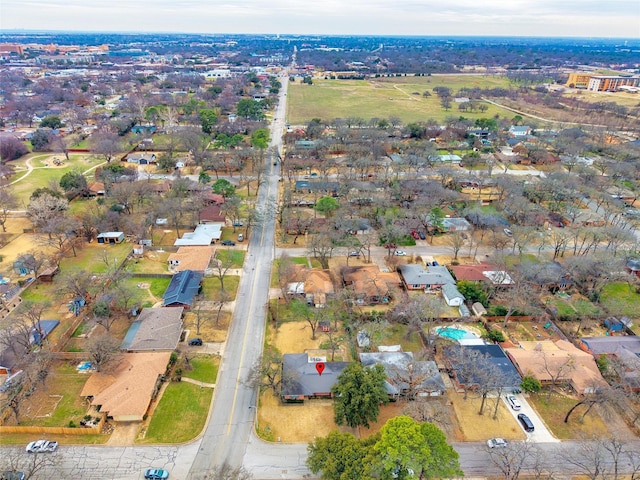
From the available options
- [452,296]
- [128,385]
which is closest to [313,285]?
[452,296]

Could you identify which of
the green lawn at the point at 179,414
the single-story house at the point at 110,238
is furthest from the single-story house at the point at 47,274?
the green lawn at the point at 179,414

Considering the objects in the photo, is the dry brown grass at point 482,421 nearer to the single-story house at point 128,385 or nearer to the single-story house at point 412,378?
the single-story house at point 412,378

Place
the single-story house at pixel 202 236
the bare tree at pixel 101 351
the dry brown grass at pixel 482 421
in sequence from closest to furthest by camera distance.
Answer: the dry brown grass at pixel 482 421 < the bare tree at pixel 101 351 < the single-story house at pixel 202 236

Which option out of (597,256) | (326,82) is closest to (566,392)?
(597,256)

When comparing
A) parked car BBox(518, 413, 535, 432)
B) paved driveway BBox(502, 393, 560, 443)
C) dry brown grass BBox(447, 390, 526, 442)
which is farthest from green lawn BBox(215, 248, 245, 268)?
parked car BBox(518, 413, 535, 432)

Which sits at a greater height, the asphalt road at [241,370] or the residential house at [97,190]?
the residential house at [97,190]

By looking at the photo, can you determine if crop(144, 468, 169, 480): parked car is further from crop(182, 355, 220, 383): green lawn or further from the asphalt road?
crop(182, 355, 220, 383): green lawn
